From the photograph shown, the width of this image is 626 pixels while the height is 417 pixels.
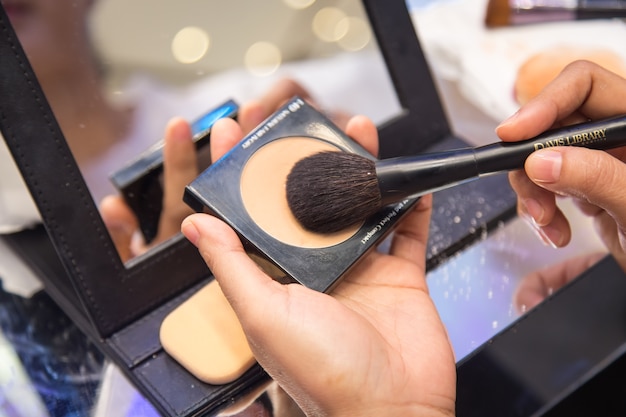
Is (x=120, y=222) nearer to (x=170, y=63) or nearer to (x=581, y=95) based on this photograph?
(x=170, y=63)

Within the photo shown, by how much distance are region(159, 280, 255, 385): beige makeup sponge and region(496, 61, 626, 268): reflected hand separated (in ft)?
0.94

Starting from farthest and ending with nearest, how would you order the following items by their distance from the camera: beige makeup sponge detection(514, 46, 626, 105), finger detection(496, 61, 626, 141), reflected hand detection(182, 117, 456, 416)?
beige makeup sponge detection(514, 46, 626, 105), finger detection(496, 61, 626, 141), reflected hand detection(182, 117, 456, 416)

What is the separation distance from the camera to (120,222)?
642 millimetres

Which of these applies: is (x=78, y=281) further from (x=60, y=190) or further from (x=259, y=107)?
(x=259, y=107)

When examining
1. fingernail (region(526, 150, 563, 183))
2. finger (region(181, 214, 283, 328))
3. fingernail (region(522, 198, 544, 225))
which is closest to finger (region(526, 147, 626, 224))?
fingernail (region(526, 150, 563, 183))

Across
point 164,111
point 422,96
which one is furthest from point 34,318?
point 422,96

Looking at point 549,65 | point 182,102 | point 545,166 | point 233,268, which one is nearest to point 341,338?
point 233,268

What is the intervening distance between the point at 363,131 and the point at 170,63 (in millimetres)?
223

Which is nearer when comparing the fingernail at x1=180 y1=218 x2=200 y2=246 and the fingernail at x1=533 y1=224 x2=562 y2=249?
the fingernail at x1=180 y1=218 x2=200 y2=246

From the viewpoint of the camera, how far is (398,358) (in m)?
0.54

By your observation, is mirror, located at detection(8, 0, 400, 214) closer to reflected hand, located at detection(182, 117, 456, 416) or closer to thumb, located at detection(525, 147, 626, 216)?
reflected hand, located at detection(182, 117, 456, 416)

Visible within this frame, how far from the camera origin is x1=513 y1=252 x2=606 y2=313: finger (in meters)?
0.67

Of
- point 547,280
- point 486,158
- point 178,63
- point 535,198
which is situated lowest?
point 547,280

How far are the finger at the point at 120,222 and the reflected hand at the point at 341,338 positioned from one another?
→ 132 millimetres
